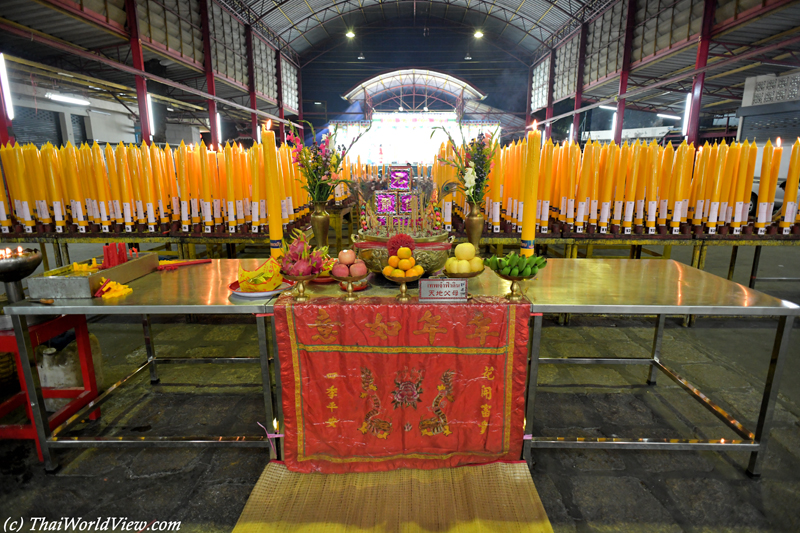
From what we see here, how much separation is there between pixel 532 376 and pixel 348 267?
0.84 m

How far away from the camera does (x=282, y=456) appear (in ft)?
5.47

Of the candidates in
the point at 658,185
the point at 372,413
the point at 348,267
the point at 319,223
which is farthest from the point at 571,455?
the point at 658,185

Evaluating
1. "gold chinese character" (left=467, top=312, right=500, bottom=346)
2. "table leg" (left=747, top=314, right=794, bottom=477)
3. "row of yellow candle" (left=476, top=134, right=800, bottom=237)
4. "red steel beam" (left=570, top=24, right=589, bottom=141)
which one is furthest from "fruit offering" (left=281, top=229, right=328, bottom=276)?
"red steel beam" (left=570, top=24, right=589, bottom=141)

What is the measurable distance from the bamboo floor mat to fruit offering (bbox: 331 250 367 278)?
813 mm

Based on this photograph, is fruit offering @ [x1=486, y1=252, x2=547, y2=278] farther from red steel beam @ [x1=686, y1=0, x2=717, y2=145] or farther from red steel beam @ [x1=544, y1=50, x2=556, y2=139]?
red steel beam @ [x1=544, y1=50, x2=556, y2=139]

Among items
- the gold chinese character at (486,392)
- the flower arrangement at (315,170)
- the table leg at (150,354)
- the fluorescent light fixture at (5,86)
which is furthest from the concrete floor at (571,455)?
the fluorescent light fixture at (5,86)

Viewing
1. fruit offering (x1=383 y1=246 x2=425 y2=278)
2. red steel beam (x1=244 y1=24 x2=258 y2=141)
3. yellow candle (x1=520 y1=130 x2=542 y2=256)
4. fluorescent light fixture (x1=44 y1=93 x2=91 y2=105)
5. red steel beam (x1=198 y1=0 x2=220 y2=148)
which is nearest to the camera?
fruit offering (x1=383 y1=246 x2=425 y2=278)

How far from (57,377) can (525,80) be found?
16.8 meters

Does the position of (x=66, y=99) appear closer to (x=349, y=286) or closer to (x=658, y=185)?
(x=349, y=286)

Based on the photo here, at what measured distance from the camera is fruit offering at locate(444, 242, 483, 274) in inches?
60.9

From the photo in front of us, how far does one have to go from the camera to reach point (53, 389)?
2.01 meters

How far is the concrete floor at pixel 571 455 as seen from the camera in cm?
151

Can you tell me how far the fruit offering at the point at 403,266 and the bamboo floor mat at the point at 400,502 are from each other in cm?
81

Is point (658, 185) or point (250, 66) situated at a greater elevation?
point (250, 66)
